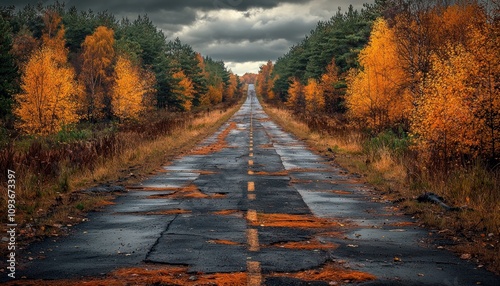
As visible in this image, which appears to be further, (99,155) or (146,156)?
(146,156)

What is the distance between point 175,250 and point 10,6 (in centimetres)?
7574

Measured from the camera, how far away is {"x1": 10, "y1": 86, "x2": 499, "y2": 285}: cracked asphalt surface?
564 centimetres

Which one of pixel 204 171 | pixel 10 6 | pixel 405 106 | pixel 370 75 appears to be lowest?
pixel 204 171

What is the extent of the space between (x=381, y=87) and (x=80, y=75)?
142 ft

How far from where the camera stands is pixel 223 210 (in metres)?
9.59

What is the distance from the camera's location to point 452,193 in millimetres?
10680

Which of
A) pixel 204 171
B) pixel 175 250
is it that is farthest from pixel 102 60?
pixel 175 250

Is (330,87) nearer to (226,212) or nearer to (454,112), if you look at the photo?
(454,112)

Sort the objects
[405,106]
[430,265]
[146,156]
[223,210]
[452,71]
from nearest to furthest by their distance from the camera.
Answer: [430,265]
[223,210]
[452,71]
[146,156]
[405,106]

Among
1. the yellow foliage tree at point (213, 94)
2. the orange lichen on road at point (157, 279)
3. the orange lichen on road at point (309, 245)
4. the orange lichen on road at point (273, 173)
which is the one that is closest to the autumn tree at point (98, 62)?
the orange lichen on road at point (273, 173)

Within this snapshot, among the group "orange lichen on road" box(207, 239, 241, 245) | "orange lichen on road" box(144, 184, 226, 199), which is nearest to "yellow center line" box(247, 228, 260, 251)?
"orange lichen on road" box(207, 239, 241, 245)

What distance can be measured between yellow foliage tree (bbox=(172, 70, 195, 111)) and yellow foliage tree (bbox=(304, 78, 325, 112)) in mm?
18724

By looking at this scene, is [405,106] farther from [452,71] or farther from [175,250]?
[175,250]

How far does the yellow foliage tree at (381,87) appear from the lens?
28250 millimetres
